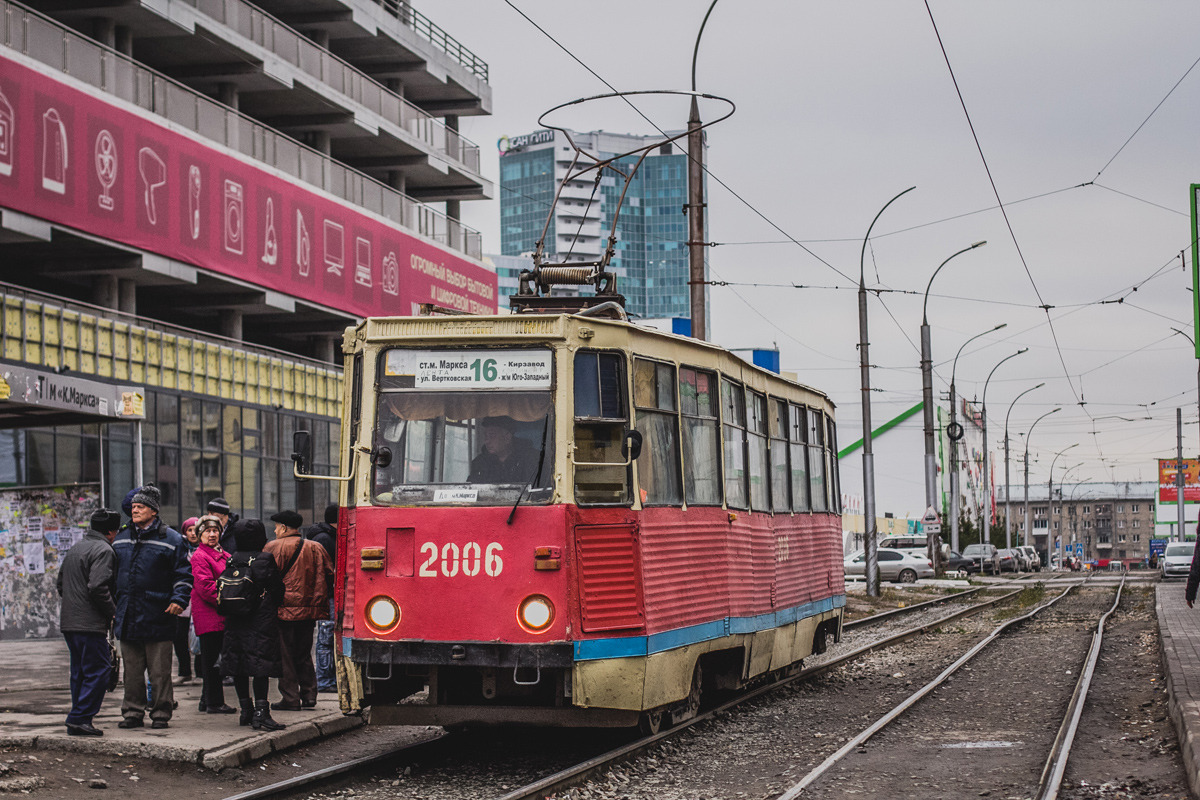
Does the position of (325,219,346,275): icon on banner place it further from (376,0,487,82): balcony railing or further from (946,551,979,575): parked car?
(946,551,979,575): parked car

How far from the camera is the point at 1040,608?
3147 cm

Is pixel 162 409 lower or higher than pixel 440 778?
higher

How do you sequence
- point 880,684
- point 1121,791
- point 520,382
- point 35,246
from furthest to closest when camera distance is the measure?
1. point 35,246
2. point 880,684
3. point 520,382
4. point 1121,791

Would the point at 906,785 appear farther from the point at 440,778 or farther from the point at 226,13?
the point at 226,13

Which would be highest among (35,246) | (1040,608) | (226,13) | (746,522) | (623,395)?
(226,13)

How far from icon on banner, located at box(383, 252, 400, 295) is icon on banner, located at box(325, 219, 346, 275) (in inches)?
82.8

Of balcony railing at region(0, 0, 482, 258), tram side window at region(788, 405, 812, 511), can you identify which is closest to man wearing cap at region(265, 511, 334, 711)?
tram side window at region(788, 405, 812, 511)

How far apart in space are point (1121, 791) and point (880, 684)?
268 inches

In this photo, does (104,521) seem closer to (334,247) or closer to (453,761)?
(453,761)

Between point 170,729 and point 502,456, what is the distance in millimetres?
3295

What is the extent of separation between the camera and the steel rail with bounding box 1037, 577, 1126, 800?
945cm

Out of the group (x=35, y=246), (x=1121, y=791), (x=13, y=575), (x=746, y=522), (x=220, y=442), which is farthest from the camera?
(x=220, y=442)

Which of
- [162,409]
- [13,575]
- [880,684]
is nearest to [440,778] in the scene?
[880,684]

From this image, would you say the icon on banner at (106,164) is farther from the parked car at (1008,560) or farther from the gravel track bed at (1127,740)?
the parked car at (1008,560)
